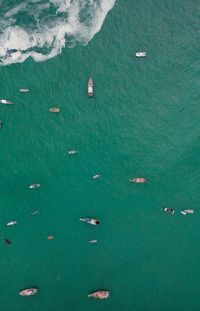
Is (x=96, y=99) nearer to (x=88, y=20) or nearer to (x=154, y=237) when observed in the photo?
(x=88, y=20)

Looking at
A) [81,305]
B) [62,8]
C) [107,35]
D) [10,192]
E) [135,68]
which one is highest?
[62,8]

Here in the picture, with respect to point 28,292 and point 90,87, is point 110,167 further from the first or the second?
point 28,292

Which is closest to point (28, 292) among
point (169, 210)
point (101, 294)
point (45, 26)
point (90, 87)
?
point (101, 294)

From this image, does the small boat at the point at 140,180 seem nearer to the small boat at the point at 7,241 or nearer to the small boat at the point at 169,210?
the small boat at the point at 169,210

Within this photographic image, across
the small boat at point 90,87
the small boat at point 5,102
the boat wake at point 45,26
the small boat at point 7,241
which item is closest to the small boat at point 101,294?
the small boat at point 7,241

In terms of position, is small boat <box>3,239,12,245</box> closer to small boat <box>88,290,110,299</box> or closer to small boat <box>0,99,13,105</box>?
small boat <box>88,290,110,299</box>

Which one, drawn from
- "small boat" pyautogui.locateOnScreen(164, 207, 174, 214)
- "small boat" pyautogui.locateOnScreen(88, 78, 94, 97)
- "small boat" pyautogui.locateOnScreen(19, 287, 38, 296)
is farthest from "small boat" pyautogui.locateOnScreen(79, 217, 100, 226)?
"small boat" pyautogui.locateOnScreen(88, 78, 94, 97)

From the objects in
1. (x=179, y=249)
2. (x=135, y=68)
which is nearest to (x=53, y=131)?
(x=135, y=68)
